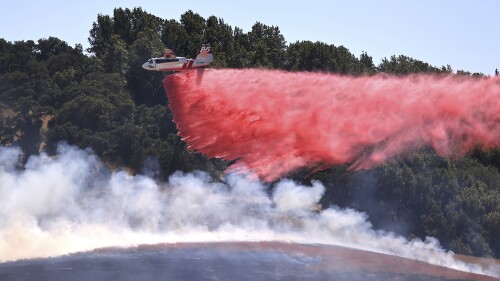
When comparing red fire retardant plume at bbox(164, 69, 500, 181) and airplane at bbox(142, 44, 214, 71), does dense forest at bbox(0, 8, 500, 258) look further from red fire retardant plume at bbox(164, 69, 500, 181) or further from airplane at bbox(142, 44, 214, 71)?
airplane at bbox(142, 44, 214, 71)

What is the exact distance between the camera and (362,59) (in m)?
125

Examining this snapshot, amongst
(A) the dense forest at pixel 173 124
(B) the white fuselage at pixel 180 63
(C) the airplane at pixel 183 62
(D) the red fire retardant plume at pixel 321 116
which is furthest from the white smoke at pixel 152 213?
(D) the red fire retardant plume at pixel 321 116

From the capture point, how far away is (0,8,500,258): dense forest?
86.2 m

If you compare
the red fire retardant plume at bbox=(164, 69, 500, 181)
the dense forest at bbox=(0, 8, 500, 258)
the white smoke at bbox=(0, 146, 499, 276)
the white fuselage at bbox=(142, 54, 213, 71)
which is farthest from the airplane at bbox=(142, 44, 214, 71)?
the dense forest at bbox=(0, 8, 500, 258)

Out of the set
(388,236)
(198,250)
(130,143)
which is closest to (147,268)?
(198,250)

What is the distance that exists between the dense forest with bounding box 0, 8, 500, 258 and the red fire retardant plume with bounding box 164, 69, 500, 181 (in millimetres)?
3945

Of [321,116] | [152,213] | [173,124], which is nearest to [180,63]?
[321,116]

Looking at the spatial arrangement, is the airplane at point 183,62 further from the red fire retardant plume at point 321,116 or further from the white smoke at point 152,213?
the white smoke at point 152,213

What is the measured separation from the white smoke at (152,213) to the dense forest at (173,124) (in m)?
3.00

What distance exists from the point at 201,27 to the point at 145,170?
3622 centimetres

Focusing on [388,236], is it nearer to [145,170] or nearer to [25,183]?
[145,170]

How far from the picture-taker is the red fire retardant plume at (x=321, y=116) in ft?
208

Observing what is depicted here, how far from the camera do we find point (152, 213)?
265 ft

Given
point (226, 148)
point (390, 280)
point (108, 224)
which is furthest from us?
point (108, 224)
